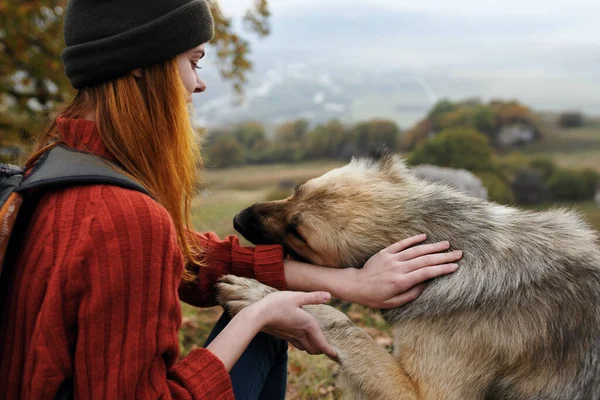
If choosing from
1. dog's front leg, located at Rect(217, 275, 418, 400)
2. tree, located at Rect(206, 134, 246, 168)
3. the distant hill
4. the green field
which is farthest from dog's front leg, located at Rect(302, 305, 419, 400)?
tree, located at Rect(206, 134, 246, 168)

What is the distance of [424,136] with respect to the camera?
9938 mm

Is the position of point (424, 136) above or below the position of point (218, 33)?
below

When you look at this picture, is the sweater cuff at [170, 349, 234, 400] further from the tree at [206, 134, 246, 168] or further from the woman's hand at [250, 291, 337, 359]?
the tree at [206, 134, 246, 168]

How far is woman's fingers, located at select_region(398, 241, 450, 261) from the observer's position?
2.61m

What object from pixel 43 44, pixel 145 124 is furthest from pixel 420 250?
pixel 43 44

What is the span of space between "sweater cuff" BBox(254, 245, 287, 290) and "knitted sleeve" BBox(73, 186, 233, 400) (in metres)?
1.12

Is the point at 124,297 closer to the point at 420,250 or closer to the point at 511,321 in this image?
the point at 420,250

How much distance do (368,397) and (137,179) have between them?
1.39m

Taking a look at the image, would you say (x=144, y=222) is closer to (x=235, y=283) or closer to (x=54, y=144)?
(x=54, y=144)

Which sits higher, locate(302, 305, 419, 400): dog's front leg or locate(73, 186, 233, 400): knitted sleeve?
locate(73, 186, 233, 400): knitted sleeve

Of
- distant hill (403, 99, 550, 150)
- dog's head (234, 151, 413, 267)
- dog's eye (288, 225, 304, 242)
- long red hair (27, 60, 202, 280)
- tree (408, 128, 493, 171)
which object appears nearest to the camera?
long red hair (27, 60, 202, 280)

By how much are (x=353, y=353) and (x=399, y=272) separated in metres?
0.43

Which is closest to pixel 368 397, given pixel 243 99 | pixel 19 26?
pixel 243 99

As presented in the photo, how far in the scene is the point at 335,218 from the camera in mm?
2814
